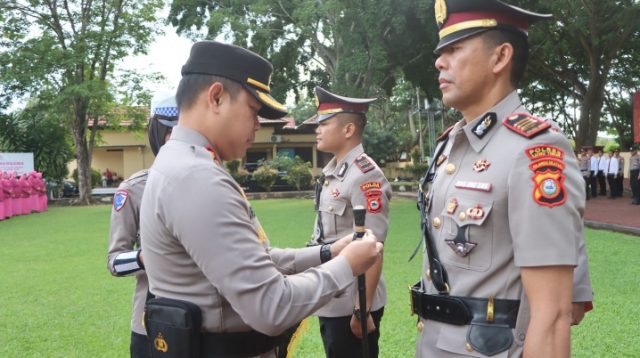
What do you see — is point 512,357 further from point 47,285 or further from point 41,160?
point 41,160

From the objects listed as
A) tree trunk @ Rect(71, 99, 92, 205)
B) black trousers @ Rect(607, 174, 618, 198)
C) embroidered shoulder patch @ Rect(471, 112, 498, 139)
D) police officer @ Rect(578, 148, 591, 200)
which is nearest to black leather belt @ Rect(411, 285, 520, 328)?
embroidered shoulder patch @ Rect(471, 112, 498, 139)

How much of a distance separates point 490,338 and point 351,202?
175cm

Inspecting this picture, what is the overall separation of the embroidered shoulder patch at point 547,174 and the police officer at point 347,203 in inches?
61.7

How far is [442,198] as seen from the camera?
2016mm

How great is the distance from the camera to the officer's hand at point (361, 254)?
178 cm

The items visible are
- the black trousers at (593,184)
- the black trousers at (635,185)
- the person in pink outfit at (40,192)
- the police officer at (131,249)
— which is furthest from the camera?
the black trousers at (593,184)

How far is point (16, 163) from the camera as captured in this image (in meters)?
20.6

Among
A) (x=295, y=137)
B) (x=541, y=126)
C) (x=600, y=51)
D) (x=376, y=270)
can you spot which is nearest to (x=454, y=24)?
(x=541, y=126)

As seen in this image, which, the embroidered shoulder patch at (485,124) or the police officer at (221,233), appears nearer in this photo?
the police officer at (221,233)

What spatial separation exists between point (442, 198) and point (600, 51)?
2275cm

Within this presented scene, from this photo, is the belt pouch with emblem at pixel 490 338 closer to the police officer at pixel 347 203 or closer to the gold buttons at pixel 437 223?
the gold buttons at pixel 437 223

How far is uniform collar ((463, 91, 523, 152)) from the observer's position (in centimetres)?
192

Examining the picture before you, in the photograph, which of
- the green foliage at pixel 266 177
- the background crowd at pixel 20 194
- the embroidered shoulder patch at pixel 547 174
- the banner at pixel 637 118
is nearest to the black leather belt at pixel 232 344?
the embroidered shoulder patch at pixel 547 174

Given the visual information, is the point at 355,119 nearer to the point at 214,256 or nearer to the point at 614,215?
the point at 214,256
